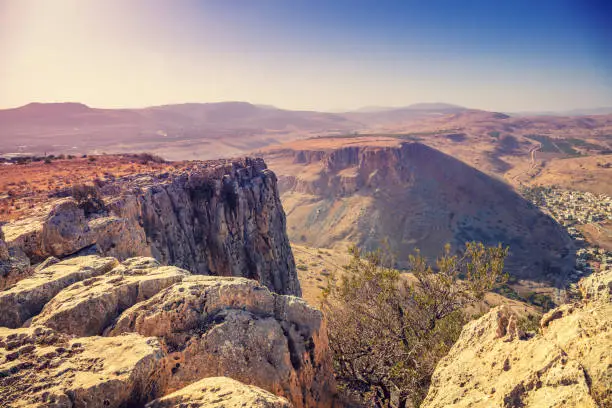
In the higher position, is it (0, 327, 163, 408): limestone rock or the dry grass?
the dry grass

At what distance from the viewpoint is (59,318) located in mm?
6164

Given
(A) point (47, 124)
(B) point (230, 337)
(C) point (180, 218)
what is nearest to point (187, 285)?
(B) point (230, 337)

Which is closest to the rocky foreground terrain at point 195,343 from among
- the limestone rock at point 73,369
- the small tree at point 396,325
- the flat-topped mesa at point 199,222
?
the limestone rock at point 73,369

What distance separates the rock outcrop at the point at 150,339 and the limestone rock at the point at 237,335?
0.07ft

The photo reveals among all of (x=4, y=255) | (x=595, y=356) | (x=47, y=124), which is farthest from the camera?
(x=47, y=124)

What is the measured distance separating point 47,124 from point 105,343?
229545 mm

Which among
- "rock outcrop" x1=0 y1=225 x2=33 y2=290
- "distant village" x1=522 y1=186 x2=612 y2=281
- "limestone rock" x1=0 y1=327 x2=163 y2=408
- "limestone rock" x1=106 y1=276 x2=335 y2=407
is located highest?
"rock outcrop" x1=0 y1=225 x2=33 y2=290

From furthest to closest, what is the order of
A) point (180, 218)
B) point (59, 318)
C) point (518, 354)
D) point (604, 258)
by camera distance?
point (604, 258)
point (180, 218)
point (59, 318)
point (518, 354)

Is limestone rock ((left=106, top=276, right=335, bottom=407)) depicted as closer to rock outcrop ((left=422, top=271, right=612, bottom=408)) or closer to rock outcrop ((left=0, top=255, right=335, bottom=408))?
rock outcrop ((left=0, top=255, right=335, bottom=408))

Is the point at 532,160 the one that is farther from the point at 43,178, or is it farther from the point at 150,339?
the point at 150,339

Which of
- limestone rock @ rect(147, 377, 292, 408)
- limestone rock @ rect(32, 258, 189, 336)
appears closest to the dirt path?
limestone rock @ rect(32, 258, 189, 336)

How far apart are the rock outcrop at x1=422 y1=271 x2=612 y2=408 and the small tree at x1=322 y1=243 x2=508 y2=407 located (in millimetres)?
3159

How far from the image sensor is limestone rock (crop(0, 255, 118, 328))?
6.38 metres

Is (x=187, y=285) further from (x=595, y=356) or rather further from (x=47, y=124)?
(x=47, y=124)
